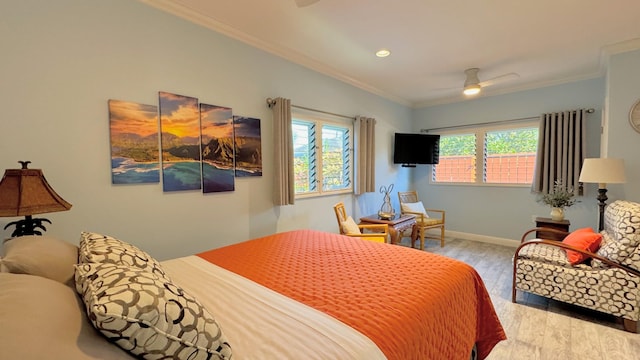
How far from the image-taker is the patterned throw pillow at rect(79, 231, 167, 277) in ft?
3.53

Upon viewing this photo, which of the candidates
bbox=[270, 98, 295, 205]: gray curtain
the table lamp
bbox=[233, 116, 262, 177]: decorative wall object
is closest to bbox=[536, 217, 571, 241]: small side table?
bbox=[270, 98, 295, 205]: gray curtain

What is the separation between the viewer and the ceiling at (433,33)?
7.89ft

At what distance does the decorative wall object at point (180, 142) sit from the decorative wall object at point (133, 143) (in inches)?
2.8

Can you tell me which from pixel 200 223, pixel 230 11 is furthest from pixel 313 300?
pixel 230 11

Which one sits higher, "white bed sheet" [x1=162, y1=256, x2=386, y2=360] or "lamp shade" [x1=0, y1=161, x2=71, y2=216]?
"lamp shade" [x1=0, y1=161, x2=71, y2=216]

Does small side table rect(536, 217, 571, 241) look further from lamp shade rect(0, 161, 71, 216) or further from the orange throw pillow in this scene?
lamp shade rect(0, 161, 71, 216)

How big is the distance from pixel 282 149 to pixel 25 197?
2.11m

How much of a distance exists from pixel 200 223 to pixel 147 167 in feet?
2.26

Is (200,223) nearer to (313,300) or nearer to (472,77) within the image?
(313,300)

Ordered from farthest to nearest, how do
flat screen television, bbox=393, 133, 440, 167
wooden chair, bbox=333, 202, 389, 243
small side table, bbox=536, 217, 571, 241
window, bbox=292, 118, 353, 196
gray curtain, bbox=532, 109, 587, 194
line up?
flat screen television, bbox=393, 133, 440, 167 < gray curtain, bbox=532, 109, 587, 194 < window, bbox=292, 118, 353, 196 < small side table, bbox=536, 217, 571, 241 < wooden chair, bbox=333, 202, 389, 243

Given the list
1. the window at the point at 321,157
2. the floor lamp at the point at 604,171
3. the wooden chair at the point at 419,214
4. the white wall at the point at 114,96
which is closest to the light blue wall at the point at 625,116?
the floor lamp at the point at 604,171

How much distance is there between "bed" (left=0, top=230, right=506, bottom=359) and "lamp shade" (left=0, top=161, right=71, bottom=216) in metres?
0.29

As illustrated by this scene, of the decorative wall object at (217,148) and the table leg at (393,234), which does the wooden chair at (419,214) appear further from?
the decorative wall object at (217,148)

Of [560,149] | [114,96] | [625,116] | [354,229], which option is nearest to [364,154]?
[354,229]
